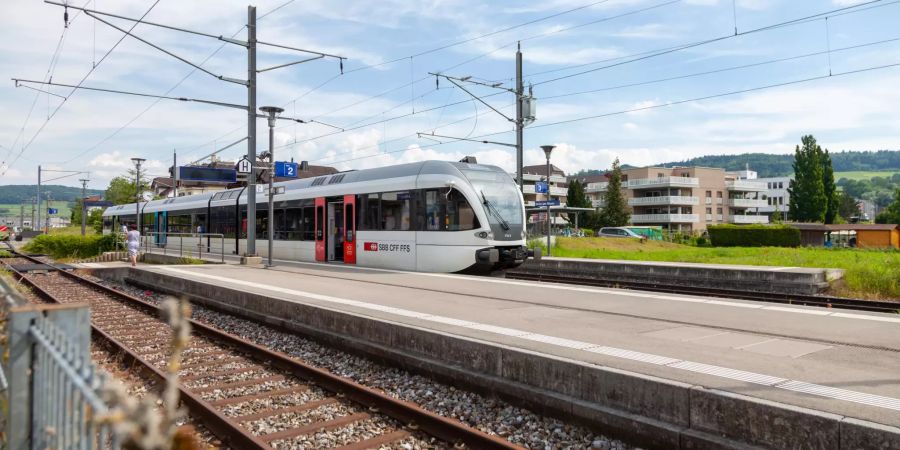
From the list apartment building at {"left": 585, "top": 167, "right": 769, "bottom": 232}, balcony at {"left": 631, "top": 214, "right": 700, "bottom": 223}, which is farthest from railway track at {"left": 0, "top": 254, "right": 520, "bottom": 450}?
balcony at {"left": 631, "top": 214, "right": 700, "bottom": 223}

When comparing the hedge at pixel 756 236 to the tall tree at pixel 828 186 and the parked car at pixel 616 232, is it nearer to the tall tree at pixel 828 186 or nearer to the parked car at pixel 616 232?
the parked car at pixel 616 232

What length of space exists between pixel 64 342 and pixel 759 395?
4.59 meters

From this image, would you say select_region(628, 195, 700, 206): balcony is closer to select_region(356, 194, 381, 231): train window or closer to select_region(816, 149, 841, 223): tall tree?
select_region(816, 149, 841, 223): tall tree

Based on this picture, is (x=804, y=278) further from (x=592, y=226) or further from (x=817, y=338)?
(x=592, y=226)

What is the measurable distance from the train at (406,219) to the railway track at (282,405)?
7685 millimetres

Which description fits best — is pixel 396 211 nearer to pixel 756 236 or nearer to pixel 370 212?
pixel 370 212

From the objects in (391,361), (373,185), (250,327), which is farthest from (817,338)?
(373,185)

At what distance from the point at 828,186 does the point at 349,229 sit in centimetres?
7486

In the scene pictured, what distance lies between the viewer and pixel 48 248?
34750 millimetres

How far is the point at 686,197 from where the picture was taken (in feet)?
290

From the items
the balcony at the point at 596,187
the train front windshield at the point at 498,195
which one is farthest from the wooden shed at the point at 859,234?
the balcony at the point at 596,187

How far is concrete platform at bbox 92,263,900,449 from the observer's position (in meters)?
4.56

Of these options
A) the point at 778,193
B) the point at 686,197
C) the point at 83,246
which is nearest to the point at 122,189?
the point at 83,246

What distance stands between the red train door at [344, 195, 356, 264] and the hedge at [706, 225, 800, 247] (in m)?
35.2
